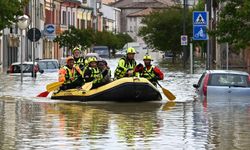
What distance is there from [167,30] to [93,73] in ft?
204

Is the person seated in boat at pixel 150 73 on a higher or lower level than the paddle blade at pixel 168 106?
higher

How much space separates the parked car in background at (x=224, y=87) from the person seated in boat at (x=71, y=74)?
374cm

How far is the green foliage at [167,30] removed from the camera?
88.3 m

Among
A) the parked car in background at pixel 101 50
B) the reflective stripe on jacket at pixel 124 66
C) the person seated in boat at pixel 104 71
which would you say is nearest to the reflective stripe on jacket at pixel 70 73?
the person seated in boat at pixel 104 71

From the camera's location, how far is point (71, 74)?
27422mm

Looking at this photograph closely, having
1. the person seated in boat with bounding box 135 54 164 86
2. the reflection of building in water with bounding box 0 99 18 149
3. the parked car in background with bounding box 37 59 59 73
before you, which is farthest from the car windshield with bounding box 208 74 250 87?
the parked car in background with bounding box 37 59 59 73

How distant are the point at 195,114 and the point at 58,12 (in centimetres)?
9643

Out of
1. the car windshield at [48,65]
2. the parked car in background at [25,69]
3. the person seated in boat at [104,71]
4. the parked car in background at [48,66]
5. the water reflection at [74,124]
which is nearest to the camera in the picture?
the water reflection at [74,124]

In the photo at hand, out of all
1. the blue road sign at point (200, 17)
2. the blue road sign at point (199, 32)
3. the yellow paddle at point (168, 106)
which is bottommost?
the yellow paddle at point (168, 106)

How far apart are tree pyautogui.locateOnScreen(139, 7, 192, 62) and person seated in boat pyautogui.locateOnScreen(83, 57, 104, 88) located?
59.8 m

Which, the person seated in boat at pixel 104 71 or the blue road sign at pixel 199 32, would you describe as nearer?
the person seated in boat at pixel 104 71

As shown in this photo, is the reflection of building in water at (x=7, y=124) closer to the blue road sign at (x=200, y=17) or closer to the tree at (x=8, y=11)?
the tree at (x=8, y=11)

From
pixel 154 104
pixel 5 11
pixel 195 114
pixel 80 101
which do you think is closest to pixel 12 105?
pixel 80 101

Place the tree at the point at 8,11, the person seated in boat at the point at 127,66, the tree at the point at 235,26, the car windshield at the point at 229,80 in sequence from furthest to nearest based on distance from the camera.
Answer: the tree at the point at 8,11, the tree at the point at 235,26, the car windshield at the point at 229,80, the person seated in boat at the point at 127,66
